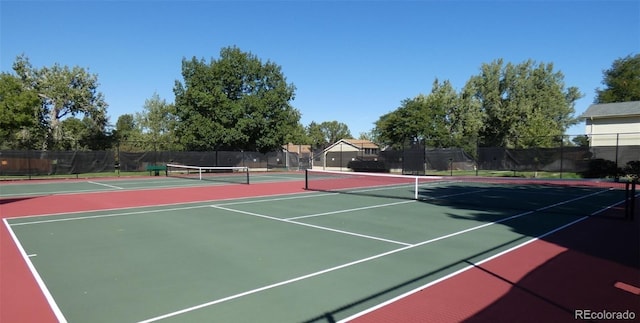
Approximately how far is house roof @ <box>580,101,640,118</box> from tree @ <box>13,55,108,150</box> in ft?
174

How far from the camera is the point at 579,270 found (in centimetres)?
609

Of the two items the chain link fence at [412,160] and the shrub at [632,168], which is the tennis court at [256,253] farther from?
the chain link fence at [412,160]

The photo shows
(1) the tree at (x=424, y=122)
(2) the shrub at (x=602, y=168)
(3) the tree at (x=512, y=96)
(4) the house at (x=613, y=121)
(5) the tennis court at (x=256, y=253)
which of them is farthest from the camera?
(3) the tree at (x=512, y=96)

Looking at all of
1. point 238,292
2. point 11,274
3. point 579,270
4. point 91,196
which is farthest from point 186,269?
point 91,196

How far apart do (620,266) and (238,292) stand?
19.7 feet

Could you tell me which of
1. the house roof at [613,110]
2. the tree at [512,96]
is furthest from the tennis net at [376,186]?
the tree at [512,96]

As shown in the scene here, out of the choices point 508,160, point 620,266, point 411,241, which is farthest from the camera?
point 508,160

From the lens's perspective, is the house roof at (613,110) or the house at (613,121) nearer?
the house at (613,121)

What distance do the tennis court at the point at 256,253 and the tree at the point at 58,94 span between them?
37.9m

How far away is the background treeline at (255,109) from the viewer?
127 feet

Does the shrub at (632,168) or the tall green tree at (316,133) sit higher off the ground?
the tall green tree at (316,133)

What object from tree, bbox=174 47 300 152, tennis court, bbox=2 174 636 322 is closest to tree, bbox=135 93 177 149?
tree, bbox=174 47 300 152

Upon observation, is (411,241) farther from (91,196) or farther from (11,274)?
(91,196)

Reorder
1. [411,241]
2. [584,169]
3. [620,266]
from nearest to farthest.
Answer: [620,266], [411,241], [584,169]
